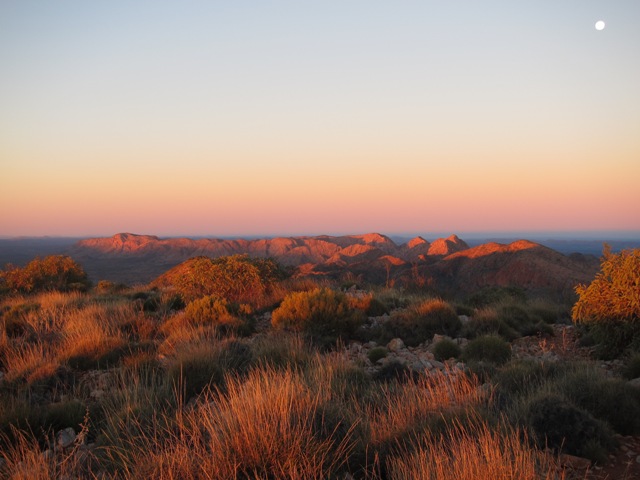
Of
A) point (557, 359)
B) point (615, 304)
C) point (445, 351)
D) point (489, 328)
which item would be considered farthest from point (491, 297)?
point (557, 359)

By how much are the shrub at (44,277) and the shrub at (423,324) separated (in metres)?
13.9

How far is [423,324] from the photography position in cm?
1041

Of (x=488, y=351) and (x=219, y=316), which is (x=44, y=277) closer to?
(x=219, y=316)

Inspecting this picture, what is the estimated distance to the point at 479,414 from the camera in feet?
14.1

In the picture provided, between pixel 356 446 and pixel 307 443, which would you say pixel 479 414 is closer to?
pixel 356 446

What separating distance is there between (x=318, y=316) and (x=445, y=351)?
9.45 feet

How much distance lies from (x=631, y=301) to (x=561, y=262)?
2651 cm

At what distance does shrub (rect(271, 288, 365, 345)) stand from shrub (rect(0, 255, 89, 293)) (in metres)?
12.0

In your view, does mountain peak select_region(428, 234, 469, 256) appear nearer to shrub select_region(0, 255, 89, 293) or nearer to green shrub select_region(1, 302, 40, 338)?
shrub select_region(0, 255, 89, 293)

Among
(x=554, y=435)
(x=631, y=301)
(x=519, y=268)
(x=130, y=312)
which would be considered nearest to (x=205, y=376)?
(x=554, y=435)

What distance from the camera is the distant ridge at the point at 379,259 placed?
99.7ft

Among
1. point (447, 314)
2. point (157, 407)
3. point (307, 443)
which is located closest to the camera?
point (307, 443)

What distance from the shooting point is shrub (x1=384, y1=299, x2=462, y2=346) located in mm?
10070

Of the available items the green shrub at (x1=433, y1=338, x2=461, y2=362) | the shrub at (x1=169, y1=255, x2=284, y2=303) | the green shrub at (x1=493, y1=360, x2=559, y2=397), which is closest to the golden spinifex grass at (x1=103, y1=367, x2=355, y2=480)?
the green shrub at (x1=493, y1=360, x2=559, y2=397)
